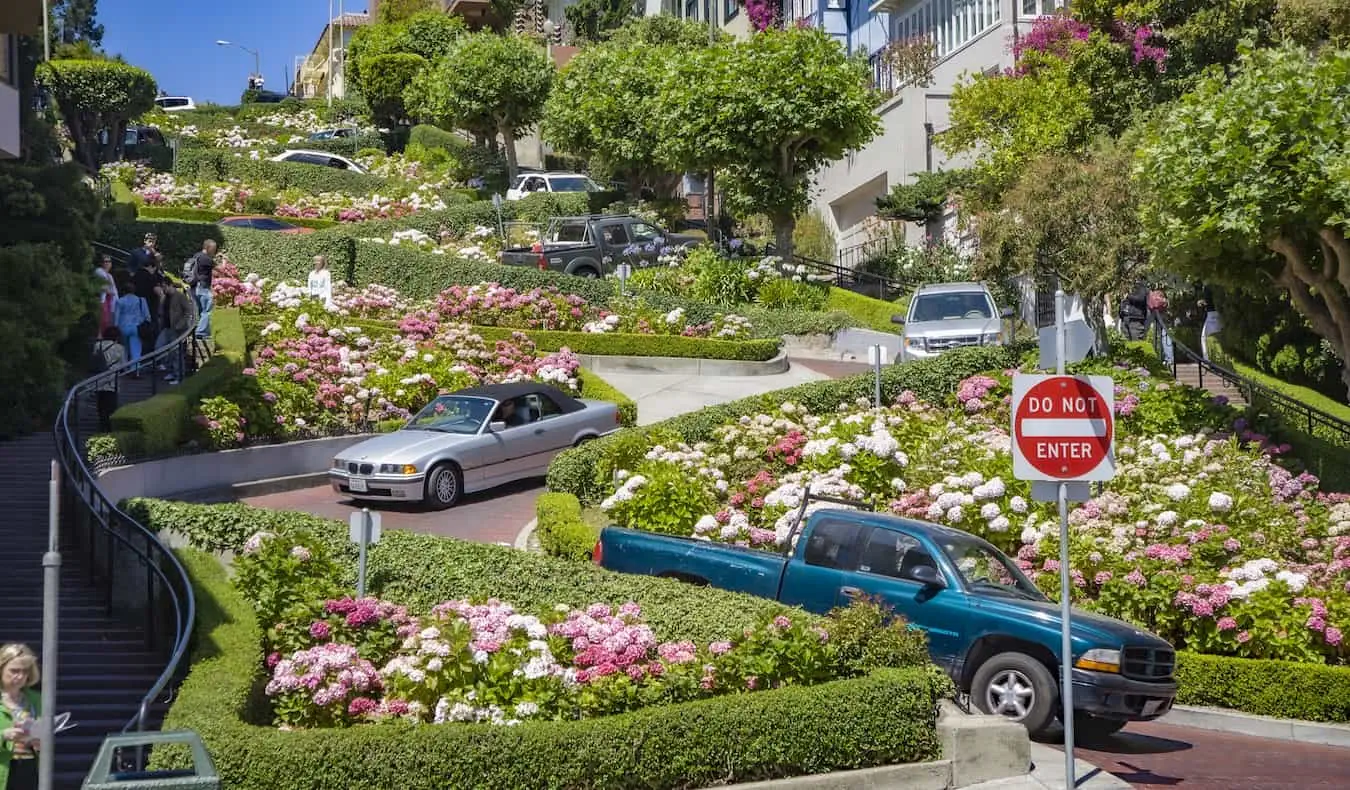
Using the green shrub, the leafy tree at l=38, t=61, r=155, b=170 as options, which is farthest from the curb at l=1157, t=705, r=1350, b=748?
the leafy tree at l=38, t=61, r=155, b=170

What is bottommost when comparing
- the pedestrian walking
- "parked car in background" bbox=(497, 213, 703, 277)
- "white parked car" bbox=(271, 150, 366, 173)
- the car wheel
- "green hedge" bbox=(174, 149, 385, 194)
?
the pedestrian walking

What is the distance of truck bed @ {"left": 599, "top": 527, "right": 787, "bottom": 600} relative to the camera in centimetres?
1388

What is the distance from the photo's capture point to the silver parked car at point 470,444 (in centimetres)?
2011

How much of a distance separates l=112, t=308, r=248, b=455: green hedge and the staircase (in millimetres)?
1295

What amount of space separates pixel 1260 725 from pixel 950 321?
14881 mm

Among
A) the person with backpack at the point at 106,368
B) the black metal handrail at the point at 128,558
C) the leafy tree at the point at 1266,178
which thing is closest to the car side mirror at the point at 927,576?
the black metal handrail at the point at 128,558

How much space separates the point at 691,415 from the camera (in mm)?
22172

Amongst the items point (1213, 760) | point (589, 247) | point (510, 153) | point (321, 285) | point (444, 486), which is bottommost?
point (1213, 760)

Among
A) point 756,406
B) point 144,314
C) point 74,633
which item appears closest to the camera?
point 74,633

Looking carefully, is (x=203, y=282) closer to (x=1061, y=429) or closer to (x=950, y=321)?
(x=950, y=321)

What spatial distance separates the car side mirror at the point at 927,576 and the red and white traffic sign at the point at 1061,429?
207 cm

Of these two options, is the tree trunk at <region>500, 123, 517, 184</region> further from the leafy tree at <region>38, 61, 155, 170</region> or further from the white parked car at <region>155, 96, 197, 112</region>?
the white parked car at <region>155, 96, 197, 112</region>

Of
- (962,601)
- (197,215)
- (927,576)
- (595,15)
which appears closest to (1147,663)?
(962,601)

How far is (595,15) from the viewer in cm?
8550
